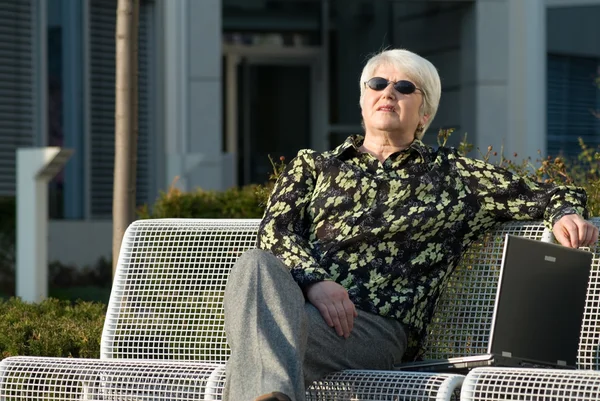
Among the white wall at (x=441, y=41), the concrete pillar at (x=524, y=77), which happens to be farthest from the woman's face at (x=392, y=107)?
the white wall at (x=441, y=41)

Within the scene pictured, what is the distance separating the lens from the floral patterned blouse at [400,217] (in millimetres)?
4039

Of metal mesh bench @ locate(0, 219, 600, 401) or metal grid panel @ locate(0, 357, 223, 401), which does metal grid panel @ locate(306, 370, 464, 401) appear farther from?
metal grid panel @ locate(0, 357, 223, 401)

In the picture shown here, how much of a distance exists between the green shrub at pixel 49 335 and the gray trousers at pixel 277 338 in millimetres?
1470

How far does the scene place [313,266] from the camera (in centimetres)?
391

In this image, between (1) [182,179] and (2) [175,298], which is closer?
(2) [175,298]

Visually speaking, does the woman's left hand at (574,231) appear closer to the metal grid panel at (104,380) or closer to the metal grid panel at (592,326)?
the metal grid panel at (592,326)

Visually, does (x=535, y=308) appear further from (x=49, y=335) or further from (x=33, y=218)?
(x=33, y=218)

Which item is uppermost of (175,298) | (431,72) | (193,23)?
(193,23)

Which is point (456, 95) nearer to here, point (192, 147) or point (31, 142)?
point (192, 147)

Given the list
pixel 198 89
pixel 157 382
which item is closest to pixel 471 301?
pixel 157 382

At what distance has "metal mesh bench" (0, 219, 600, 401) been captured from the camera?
367cm

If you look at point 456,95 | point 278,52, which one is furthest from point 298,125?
point 456,95

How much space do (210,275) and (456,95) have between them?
851 centimetres

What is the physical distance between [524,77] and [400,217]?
825 cm
